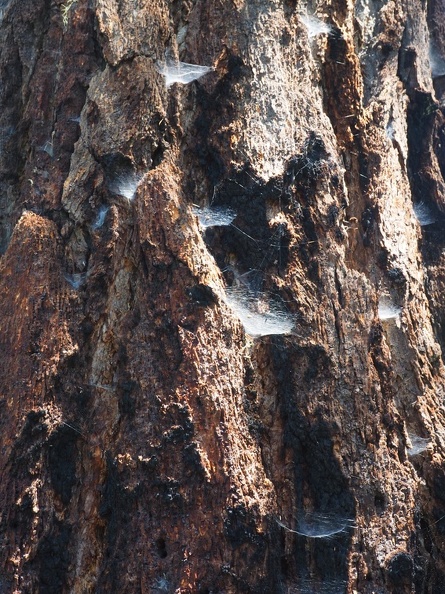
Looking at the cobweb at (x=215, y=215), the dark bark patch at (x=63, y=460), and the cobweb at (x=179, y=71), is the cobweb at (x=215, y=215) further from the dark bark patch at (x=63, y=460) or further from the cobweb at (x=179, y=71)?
the dark bark patch at (x=63, y=460)

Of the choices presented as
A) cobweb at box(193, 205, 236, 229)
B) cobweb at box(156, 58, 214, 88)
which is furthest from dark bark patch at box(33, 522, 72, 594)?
cobweb at box(156, 58, 214, 88)

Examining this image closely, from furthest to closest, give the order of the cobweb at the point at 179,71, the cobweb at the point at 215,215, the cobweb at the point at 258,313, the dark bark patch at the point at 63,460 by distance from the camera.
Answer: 1. the cobweb at the point at 179,71
2. the cobweb at the point at 215,215
3. the cobweb at the point at 258,313
4. the dark bark patch at the point at 63,460

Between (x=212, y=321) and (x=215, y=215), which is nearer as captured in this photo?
(x=212, y=321)

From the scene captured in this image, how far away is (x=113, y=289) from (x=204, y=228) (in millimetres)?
643

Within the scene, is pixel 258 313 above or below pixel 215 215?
below

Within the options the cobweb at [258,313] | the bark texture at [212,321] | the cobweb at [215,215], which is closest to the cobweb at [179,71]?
the bark texture at [212,321]

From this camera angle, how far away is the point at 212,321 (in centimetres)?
379

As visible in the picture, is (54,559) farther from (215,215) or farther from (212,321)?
(215,215)

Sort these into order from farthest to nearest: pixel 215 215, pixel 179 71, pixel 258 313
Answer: pixel 179 71 → pixel 215 215 → pixel 258 313

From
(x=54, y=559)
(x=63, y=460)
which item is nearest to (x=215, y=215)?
(x=63, y=460)

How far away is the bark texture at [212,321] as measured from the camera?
11.5 feet

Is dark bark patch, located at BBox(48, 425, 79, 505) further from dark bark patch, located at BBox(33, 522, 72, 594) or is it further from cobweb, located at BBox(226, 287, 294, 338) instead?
cobweb, located at BBox(226, 287, 294, 338)

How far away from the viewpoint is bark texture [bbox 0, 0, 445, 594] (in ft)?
11.5

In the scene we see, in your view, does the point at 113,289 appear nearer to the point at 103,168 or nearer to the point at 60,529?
the point at 103,168
